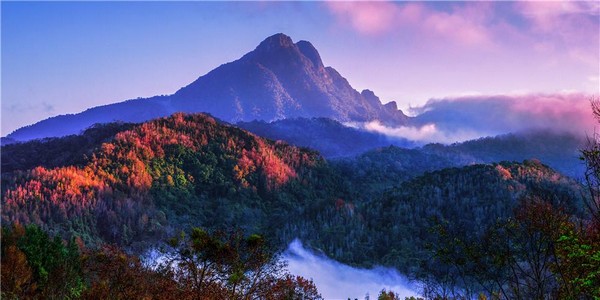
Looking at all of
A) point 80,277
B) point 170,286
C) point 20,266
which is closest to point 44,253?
point 80,277

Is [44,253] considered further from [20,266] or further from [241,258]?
[241,258]

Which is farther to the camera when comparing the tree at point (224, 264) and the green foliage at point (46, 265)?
the green foliage at point (46, 265)

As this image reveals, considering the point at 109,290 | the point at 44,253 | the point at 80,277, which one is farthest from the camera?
the point at 44,253

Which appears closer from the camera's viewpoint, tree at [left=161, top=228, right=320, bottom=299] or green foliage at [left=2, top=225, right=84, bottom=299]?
tree at [left=161, top=228, right=320, bottom=299]

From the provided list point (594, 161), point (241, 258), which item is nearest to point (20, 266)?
point (241, 258)

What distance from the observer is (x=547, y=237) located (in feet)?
109

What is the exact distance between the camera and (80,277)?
81750 millimetres

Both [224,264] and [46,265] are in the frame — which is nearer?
[224,264]

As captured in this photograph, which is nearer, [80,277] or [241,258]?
[241,258]

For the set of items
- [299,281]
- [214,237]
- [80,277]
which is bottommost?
[299,281]

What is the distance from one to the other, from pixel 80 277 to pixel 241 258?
2194 inches

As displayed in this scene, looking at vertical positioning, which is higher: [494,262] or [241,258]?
[241,258]

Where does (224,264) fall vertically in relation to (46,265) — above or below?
above

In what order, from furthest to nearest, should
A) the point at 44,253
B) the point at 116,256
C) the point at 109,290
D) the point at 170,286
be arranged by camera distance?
1. the point at 44,253
2. the point at 116,256
3. the point at 109,290
4. the point at 170,286
